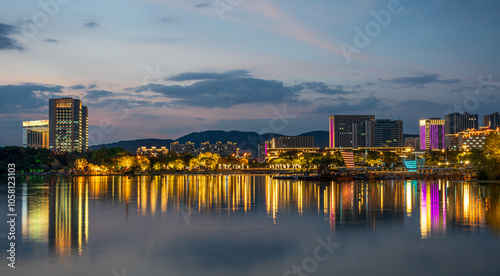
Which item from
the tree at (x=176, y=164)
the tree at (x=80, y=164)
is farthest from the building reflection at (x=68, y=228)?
the tree at (x=176, y=164)

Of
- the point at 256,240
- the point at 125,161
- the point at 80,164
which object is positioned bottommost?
the point at 256,240

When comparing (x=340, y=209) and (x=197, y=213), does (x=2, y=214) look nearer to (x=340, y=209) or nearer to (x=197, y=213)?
(x=197, y=213)

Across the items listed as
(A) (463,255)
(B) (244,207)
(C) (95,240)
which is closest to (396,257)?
(A) (463,255)

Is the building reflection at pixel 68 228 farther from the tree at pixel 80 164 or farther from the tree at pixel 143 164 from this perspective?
the tree at pixel 143 164

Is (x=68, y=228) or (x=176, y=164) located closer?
(x=68, y=228)

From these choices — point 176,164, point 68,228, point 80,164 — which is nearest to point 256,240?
point 68,228

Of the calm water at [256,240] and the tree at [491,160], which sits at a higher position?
the tree at [491,160]

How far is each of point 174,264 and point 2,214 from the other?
19.3 meters

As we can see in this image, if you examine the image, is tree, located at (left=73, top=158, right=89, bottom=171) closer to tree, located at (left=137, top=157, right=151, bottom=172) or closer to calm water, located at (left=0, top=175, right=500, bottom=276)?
tree, located at (left=137, top=157, right=151, bottom=172)

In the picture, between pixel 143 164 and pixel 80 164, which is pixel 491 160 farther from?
pixel 80 164

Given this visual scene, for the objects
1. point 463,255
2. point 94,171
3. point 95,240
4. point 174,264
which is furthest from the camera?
point 94,171

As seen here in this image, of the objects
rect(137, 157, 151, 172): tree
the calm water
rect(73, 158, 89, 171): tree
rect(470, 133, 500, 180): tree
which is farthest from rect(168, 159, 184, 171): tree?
the calm water

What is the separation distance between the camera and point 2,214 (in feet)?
104

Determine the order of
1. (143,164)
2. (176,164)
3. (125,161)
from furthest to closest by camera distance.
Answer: (176,164)
(143,164)
(125,161)
